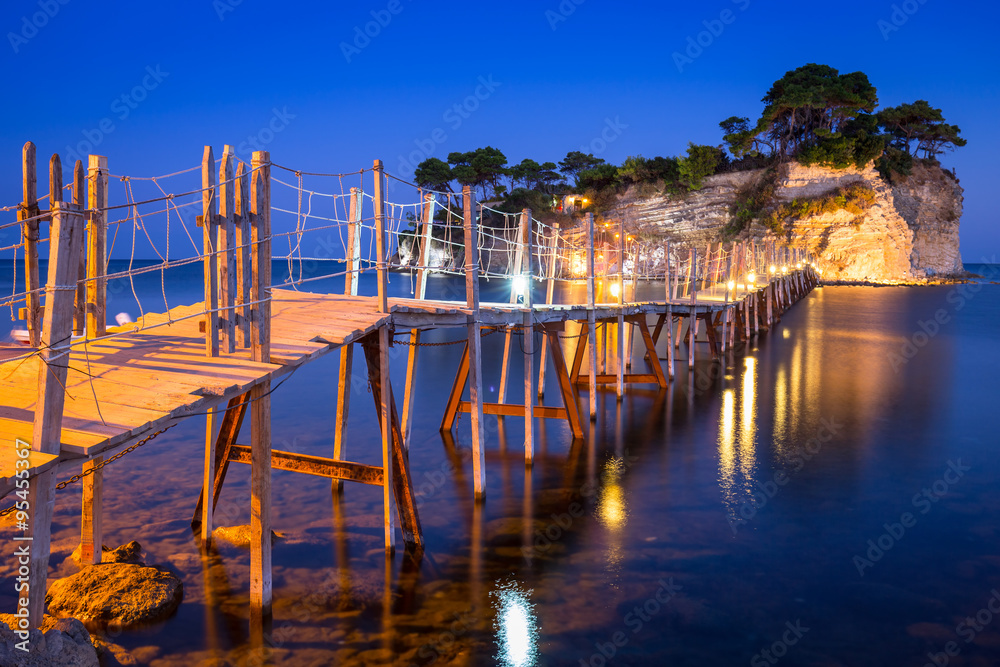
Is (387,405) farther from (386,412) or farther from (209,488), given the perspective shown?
(209,488)

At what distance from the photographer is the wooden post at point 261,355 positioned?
469cm

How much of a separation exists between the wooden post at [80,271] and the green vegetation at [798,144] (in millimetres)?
49393

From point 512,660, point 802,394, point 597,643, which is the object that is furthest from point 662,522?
point 802,394

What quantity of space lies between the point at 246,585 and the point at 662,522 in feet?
15.0

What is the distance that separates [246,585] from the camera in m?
5.83

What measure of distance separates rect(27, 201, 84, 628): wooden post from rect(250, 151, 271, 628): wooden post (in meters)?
1.58

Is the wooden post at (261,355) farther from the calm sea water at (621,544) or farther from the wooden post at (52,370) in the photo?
the wooden post at (52,370)

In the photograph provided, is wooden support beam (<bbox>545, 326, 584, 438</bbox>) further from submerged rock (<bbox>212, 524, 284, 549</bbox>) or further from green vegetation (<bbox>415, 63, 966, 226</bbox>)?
green vegetation (<bbox>415, 63, 966, 226</bbox>)

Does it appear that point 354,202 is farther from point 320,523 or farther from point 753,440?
point 753,440

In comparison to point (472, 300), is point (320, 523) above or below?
below

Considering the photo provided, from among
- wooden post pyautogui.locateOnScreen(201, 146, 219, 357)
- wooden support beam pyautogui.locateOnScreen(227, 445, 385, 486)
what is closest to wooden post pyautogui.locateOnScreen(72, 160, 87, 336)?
wooden post pyautogui.locateOnScreen(201, 146, 219, 357)

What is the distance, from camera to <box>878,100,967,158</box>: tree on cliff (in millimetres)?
54062

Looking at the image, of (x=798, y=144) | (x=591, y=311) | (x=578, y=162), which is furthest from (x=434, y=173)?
(x=591, y=311)

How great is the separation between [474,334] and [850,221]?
48.5 meters
